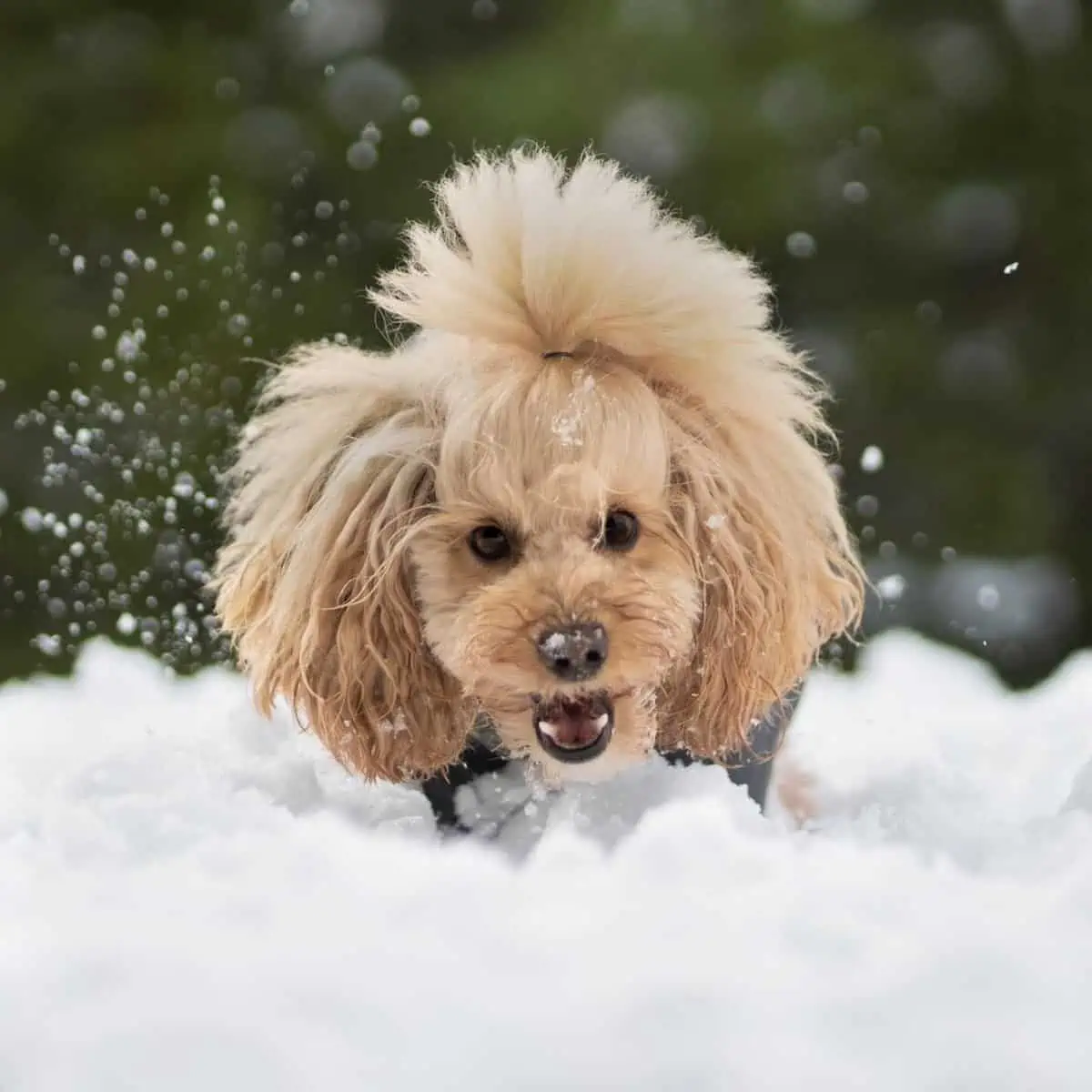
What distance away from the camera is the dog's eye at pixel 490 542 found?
1212 mm

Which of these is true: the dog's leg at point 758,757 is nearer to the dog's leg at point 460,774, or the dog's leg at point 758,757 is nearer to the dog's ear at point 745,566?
the dog's ear at point 745,566

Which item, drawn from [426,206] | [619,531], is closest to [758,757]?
[619,531]

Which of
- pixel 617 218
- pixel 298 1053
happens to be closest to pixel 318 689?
pixel 298 1053

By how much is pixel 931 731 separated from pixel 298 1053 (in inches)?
43.5

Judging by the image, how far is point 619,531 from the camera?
4.00 ft

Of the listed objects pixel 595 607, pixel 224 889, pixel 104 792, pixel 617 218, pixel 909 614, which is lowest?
pixel 224 889

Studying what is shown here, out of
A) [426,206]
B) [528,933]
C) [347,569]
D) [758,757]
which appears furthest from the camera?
[426,206]

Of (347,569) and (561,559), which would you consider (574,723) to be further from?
(347,569)

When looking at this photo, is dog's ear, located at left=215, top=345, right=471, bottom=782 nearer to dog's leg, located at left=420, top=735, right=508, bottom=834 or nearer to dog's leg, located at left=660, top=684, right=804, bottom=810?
dog's leg, located at left=420, top=735, right=508, bottom=834

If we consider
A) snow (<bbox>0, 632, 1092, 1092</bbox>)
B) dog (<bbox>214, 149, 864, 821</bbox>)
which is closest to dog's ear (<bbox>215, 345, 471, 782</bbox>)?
dog (<bbox>214, 149, 864, 821</bbox>)

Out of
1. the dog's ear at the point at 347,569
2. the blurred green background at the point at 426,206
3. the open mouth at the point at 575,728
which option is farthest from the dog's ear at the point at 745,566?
the blurred green background at the point at 426,206

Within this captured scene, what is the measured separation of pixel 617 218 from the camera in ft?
3.95

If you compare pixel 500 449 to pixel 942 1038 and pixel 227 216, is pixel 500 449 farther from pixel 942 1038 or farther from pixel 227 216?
pixel 227 216

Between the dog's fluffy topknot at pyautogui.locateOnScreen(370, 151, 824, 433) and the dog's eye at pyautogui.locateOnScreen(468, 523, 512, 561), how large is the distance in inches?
7.0
